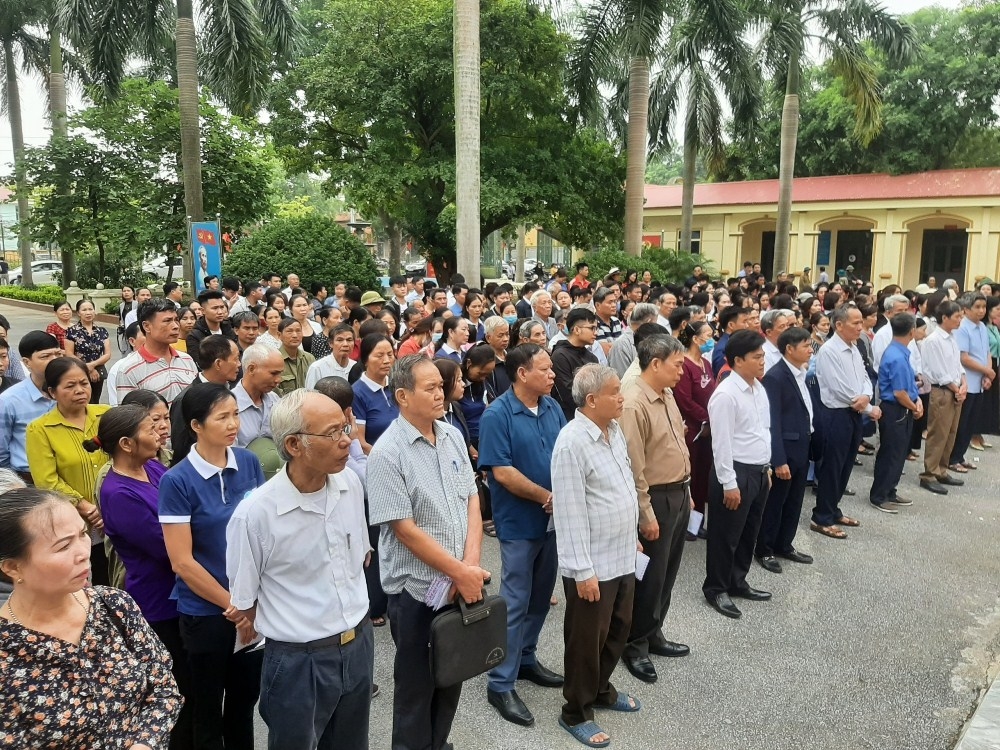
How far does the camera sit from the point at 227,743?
9.85ft

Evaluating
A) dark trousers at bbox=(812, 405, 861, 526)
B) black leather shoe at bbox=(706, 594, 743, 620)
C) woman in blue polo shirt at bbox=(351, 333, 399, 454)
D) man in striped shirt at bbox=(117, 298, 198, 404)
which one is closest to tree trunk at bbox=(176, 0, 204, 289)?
man in striped shirt at bbox=(117, 298, 198, 404)

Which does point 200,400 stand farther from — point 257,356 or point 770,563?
point 770,563

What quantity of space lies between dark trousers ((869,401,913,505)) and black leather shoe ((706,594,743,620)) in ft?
9.29

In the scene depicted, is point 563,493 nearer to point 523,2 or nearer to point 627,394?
point 627,394

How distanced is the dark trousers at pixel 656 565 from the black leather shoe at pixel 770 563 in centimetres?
166

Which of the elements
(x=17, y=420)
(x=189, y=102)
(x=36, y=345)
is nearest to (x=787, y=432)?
(x=17, y=420)

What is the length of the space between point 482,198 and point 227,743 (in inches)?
595

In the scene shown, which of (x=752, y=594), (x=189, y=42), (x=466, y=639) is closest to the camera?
(x=466, y=639)

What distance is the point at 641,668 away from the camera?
4.07m

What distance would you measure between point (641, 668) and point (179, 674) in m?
2.37

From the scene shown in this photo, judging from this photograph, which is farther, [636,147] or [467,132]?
[636,147]

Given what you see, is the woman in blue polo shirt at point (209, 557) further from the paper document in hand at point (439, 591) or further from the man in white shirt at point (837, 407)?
the man in white shirt at point (837, 407)

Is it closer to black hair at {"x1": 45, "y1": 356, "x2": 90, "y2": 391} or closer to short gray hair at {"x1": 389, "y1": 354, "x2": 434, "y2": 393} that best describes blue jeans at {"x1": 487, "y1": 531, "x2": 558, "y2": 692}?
short gray hair at {"x1": 389, "y1": 354, "x2": 434, "y2": 393}

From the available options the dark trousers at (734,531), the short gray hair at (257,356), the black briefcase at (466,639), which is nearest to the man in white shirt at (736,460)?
the dark trousers at (734,531)
